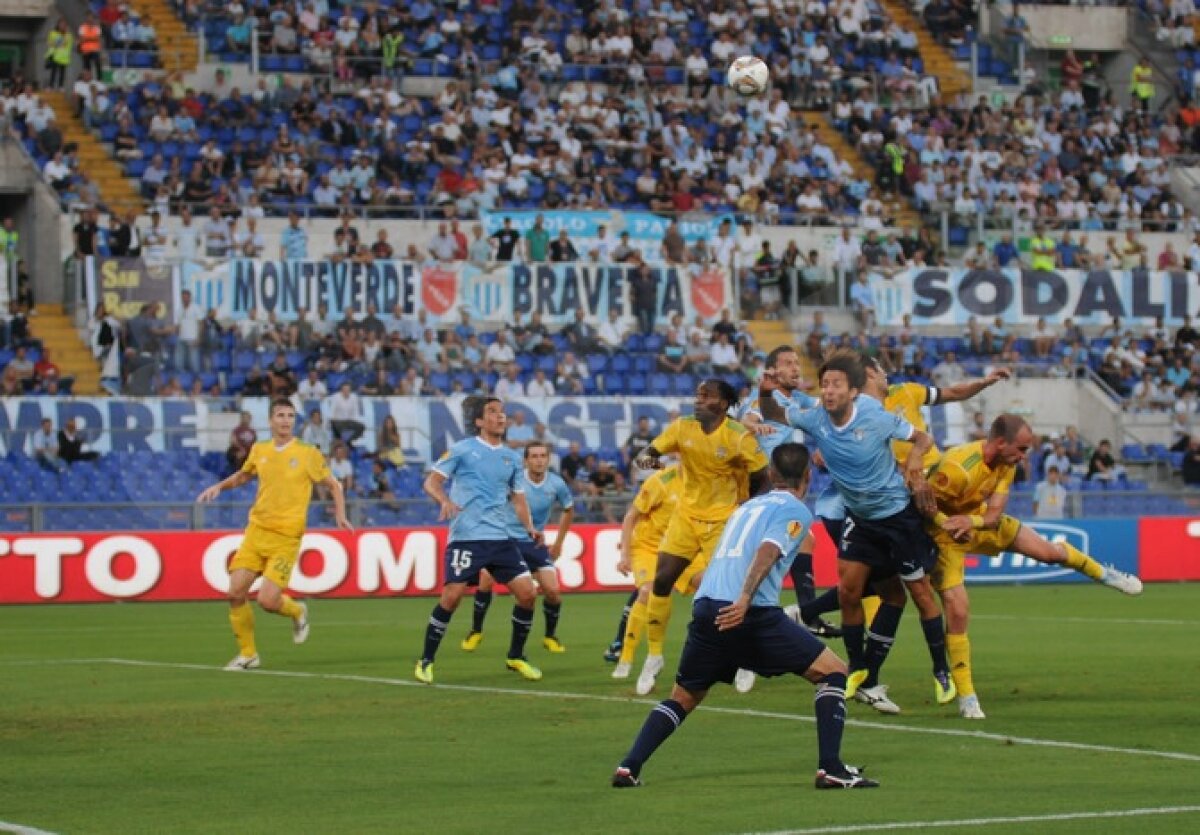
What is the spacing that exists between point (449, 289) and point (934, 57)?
18.1 metres

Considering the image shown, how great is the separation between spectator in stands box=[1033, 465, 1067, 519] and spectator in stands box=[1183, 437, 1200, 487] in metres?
4.28

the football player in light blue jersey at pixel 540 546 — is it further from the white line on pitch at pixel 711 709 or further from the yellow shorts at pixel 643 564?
the white line on pitch at pixel 711 709

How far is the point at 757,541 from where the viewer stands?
11.7 meters

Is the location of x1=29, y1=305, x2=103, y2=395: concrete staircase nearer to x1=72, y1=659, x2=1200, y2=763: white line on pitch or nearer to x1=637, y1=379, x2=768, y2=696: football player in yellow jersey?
x1=72, y1=659, x2=1200, y2=763: white line on pitch

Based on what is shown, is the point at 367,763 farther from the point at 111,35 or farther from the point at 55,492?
the point at 111,35

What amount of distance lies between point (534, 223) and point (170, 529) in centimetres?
1195

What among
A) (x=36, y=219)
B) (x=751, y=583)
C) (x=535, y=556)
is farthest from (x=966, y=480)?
(x=36, y=219)

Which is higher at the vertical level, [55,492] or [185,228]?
[185,228]

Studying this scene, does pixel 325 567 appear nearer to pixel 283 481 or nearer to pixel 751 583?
pixel 283 481

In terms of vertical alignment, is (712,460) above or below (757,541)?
below

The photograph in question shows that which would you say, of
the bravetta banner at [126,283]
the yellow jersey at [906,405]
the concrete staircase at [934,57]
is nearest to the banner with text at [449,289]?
the bravetta banner at [126,283]

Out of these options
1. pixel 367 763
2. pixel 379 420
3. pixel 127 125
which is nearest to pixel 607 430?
pixel 379 420

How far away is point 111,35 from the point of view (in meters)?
44.4

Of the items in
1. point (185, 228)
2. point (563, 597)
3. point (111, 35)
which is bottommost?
point (563, 597)
